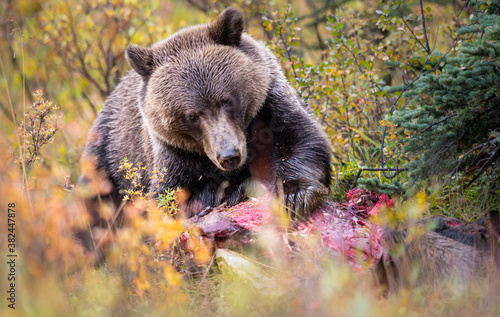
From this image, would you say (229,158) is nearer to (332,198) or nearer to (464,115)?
(332,198)

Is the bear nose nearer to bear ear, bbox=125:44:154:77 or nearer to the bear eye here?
the bear eye

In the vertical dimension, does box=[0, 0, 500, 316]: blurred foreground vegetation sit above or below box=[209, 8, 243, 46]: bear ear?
below

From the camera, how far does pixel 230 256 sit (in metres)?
2.96

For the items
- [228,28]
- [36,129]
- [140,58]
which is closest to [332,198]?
[228,28]

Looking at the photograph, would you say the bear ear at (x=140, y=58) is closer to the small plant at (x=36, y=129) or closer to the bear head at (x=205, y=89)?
the bear head at (x=205, y=89)

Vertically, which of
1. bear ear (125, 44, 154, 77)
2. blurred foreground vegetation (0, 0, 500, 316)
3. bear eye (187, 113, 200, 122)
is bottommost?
blurred foreground vegetation (0, 0, 500, 316)

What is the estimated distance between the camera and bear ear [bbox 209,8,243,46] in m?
4.30

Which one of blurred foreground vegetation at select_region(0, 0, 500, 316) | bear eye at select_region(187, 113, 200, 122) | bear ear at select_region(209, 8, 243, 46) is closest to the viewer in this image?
blurred foreground vegetation at select_region(0, 0, 500, 316)

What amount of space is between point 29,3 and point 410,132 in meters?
6.91

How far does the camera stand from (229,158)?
371 cm

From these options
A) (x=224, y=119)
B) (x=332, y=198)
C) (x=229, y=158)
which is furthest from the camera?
(x=332, y=198)

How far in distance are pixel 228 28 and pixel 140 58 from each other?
0.87m

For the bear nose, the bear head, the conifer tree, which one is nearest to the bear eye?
the bear head

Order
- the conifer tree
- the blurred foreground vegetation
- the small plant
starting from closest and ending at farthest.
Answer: the blurred foreground vegetation, the conifer tree, the small plant
